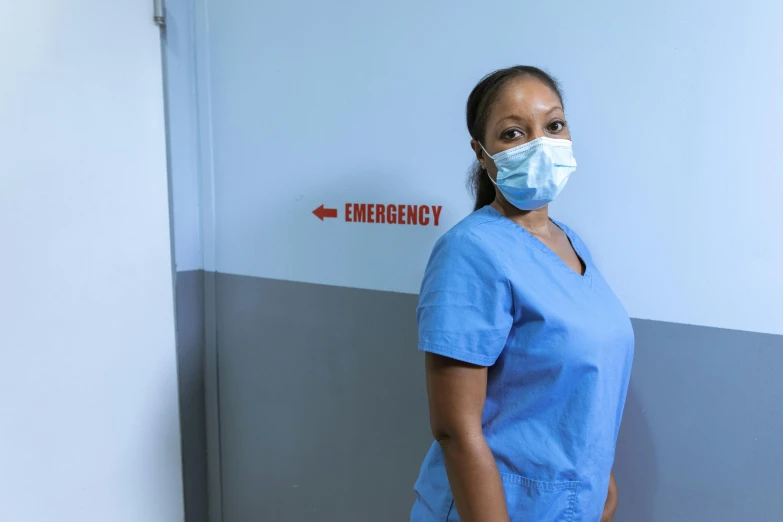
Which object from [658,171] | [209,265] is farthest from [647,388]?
[209,265]

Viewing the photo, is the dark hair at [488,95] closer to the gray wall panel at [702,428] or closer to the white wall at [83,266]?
the gray wall panel at [702,428]

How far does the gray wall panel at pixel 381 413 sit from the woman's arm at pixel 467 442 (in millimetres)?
430

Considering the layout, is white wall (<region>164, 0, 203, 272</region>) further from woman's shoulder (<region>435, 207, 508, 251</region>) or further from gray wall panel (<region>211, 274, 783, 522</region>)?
woman's shoulder (<region>435, 207, 508, 251</region>)

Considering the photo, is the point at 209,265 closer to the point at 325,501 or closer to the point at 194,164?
the point at 194,164

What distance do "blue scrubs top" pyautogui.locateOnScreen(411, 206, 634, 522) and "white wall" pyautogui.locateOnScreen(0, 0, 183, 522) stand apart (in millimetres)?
932

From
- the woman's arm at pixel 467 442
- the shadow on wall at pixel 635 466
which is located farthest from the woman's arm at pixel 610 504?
the woman's arm at pixel 467 442

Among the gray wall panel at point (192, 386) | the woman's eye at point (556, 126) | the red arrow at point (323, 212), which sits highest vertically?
the woman's eye at point (556, 126)

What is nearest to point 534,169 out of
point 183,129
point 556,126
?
point 556,126

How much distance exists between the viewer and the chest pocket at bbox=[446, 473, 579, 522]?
774 mm

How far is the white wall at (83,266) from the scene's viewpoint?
4.17 feet

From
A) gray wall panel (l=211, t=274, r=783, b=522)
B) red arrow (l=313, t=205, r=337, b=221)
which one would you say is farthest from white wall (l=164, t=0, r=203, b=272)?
red arrow (l=313, t=205, r=337, b=221)

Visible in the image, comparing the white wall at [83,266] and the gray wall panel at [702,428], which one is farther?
the white wall at [83,266]

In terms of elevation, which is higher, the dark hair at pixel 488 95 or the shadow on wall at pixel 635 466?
the dark hair at pixel 488 95

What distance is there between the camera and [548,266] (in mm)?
818
